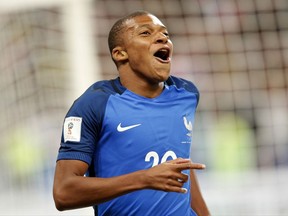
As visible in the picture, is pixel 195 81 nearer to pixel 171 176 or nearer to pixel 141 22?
pixel 141 22

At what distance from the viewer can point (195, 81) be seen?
7902 mm

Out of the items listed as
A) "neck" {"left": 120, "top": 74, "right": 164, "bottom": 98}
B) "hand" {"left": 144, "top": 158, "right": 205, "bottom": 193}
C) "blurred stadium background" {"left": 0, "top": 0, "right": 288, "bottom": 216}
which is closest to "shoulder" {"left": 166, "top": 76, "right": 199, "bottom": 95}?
"neck" {"left": 120, "top": 74, "right": 164, "bottom": 98}

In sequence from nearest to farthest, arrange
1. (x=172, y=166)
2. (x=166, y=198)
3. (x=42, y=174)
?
(x=172, y=166)
(x=166, y=198)
(x=42, y=174)

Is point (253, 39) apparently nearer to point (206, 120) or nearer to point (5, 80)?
point (206, 120)

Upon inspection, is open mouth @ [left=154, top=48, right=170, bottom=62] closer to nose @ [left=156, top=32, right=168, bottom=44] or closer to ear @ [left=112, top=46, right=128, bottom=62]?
nose @ [left=156, top=32, right=168, bottom=44]

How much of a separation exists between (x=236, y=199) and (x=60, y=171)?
14.5ft

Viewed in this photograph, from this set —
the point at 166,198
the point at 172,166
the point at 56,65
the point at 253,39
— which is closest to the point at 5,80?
the point at 56,65

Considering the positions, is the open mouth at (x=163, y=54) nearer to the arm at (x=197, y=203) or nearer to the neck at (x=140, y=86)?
the neck at (x=140, y=86)

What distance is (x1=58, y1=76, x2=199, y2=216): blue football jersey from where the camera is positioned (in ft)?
10.3

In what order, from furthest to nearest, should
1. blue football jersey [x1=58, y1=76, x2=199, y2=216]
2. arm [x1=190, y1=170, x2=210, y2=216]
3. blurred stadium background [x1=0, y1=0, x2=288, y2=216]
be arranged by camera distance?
blurred stadium background [x1=0, y1=0, x2=288, y2=216], arm [x1=190, y1=170, x2=210, y2=216], blue football jersey [x1=58, y1=76, x2=199, y2=216]

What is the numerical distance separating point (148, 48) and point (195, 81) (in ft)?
15.1

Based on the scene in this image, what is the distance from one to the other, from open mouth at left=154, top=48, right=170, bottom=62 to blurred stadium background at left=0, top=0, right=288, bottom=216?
100 inches

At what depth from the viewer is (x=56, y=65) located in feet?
21.0

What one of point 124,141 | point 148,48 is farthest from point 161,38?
point 124,141
